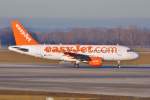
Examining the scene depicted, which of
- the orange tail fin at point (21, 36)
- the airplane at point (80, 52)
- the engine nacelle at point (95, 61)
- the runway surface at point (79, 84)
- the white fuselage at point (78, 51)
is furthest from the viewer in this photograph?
the orange tail fin at point (21, 36)

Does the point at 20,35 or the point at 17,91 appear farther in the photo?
the point at 20,35

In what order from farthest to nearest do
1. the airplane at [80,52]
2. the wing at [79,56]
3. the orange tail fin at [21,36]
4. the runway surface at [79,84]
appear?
the orange tail fin at [21,36], the airplane at [80,52], the wing at [79,56], the runway surface at [79,84]

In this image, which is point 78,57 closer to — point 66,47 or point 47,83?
point 66,47

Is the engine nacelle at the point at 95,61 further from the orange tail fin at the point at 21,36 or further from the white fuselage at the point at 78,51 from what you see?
the orange tail fin at the point at 21,36

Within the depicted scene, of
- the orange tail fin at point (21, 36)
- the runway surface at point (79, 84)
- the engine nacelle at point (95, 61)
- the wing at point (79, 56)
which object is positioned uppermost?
the orange tail fin at point (21, 36)

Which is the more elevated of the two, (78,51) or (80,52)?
(78,51)

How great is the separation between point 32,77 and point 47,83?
6.18 m

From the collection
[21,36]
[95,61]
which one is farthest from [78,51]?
[21,36]

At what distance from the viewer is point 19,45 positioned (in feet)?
230

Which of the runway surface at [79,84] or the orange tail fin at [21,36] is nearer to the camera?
the runway surface at [79,84]

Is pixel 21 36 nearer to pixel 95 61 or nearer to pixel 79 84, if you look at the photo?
pixel 95 61

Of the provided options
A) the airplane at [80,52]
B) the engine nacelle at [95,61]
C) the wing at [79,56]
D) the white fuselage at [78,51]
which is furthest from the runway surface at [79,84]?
the white fuselage at [78,51]

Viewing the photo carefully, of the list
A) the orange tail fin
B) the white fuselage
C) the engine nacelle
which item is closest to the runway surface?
the engine nacelle

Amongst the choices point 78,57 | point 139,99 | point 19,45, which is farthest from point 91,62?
point 139,99
